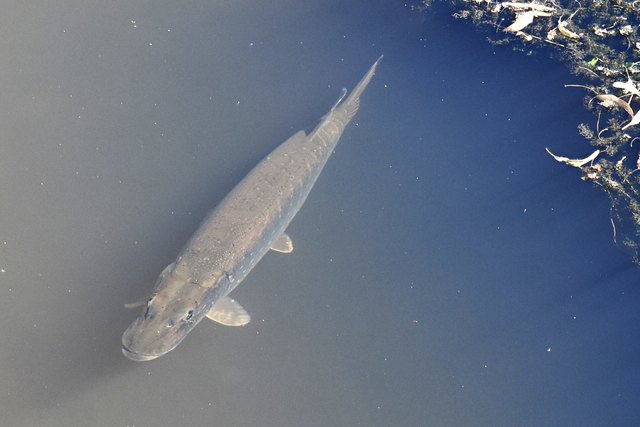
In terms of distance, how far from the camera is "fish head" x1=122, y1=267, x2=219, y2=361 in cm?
424

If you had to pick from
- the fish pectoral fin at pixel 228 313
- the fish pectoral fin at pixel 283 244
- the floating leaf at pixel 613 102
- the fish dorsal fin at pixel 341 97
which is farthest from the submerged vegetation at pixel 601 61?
the fish pectoral fin at pixel 228 313

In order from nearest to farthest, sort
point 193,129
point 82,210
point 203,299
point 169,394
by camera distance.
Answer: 1. point 203,299
2. point 169,394
3. point 82,210
4. point 193,129

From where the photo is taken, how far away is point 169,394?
481 cm

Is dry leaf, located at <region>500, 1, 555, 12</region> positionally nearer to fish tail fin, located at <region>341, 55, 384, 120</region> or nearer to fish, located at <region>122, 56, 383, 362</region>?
fish tail fin, located at <region>341, 55, 384, 120</region>

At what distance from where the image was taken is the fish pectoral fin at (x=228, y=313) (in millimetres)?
4754

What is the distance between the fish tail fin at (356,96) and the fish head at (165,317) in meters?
2.20

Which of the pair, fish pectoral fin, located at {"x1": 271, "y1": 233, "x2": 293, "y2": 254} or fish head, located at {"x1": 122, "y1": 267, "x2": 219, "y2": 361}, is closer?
fish head, located at {"x1": 122, "y1": 267, "x2": 219, "y2": 361}

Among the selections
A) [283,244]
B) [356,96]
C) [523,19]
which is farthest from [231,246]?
[523,19]

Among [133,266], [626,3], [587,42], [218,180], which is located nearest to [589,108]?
[587,42]

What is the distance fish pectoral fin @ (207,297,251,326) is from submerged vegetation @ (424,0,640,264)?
3172 millimetres

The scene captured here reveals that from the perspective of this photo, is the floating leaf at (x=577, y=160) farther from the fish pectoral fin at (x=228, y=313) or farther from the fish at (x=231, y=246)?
the fish pectoral fin at (x=228, y=313)

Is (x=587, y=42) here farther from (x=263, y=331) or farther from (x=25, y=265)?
(x=25, y=265)

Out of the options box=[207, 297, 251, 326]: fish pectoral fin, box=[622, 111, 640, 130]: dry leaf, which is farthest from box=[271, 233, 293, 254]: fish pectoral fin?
box=[622, 111, 640, 130]: dry leaf

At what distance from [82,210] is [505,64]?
4113 mm
